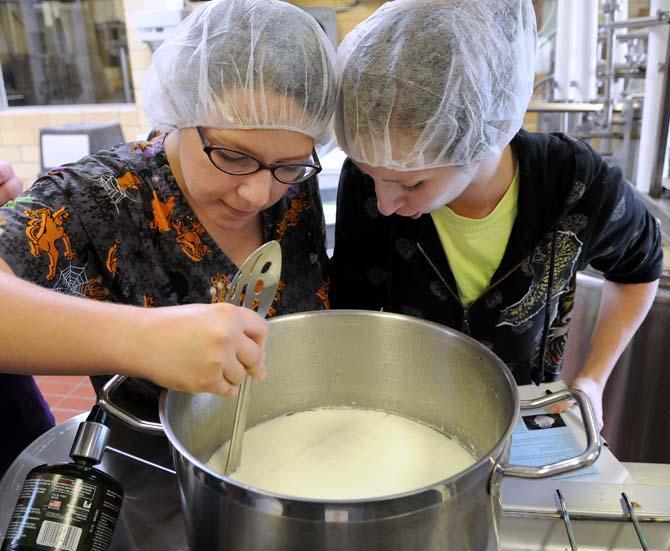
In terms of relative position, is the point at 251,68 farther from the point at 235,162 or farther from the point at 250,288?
the point at 250,288

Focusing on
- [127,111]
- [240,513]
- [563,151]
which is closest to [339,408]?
[240,513]

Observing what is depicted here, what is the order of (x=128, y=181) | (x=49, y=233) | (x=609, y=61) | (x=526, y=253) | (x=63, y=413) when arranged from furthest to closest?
1. (x=63, y=413)
2. (x=609, y=61)
3. (x=526, y=253)
4. (x=128, y=181)
5. (x=49, y=233)

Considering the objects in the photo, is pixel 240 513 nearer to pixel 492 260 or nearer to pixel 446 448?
pixel 446 448

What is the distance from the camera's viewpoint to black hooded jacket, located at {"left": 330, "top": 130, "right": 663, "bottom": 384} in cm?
92

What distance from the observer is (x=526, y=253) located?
3.04 feet

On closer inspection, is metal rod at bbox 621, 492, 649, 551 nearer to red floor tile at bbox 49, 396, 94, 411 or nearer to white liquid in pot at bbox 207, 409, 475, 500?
white liquid in pot at bbox 207, 409, 475, 500

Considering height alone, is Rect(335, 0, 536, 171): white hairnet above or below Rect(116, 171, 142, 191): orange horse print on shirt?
above

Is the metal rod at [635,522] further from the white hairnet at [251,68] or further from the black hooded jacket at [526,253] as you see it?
the white hairnet at [251,68]

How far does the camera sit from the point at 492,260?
38.1 inches

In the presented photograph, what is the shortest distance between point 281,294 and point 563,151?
494 mm

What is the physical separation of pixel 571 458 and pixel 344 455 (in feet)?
0.93

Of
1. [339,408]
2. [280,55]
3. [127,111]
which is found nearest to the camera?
[280,55]

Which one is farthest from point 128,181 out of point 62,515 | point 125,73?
point 125,73

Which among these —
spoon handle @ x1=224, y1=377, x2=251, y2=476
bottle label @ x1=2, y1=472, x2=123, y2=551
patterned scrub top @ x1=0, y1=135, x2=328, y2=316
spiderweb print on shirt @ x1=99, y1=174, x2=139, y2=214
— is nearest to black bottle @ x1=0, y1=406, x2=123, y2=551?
bottle label @ x1=2, y1=472, x2=123, y2=551
